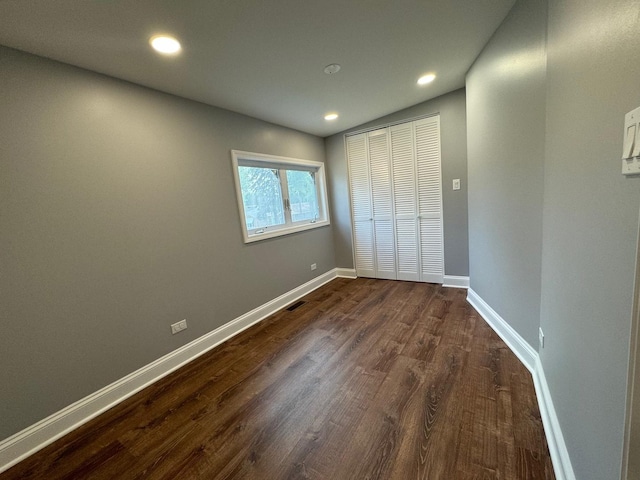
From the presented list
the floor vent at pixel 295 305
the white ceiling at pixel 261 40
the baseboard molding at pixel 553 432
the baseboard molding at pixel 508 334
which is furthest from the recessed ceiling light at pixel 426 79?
the floor vent at pixel 295 305

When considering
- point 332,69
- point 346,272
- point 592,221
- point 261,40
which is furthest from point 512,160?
point 346,272

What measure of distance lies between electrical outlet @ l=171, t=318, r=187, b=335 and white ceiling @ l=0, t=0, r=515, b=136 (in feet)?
6.47

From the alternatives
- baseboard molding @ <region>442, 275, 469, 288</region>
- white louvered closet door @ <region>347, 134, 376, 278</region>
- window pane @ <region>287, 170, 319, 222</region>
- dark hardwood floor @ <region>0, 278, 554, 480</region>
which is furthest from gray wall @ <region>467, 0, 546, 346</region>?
window pane @ <region>287, 170, 319, 222</region>

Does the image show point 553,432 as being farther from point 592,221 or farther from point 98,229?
point 98,229

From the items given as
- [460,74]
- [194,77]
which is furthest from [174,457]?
[460,74]

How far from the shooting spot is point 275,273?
10.3ft

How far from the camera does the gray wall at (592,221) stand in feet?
2.04

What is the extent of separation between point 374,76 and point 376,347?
8.06 feet

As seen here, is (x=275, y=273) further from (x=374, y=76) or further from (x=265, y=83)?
(x=374, y=76)

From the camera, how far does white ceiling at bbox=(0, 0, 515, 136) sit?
1288 mm

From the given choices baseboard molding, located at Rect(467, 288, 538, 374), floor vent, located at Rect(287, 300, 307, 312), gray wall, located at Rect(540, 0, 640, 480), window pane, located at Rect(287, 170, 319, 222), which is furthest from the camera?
window pane, located at Rect(287, 170, 319, 222)

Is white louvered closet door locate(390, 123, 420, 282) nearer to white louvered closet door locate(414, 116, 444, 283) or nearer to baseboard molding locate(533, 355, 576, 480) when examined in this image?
white louvered closet door locate(414, 116, 444, 283)

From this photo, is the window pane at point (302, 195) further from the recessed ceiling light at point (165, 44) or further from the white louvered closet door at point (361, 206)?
the recessed ceiling light at point (165, 44)

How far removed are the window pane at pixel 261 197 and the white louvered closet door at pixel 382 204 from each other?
147cm
